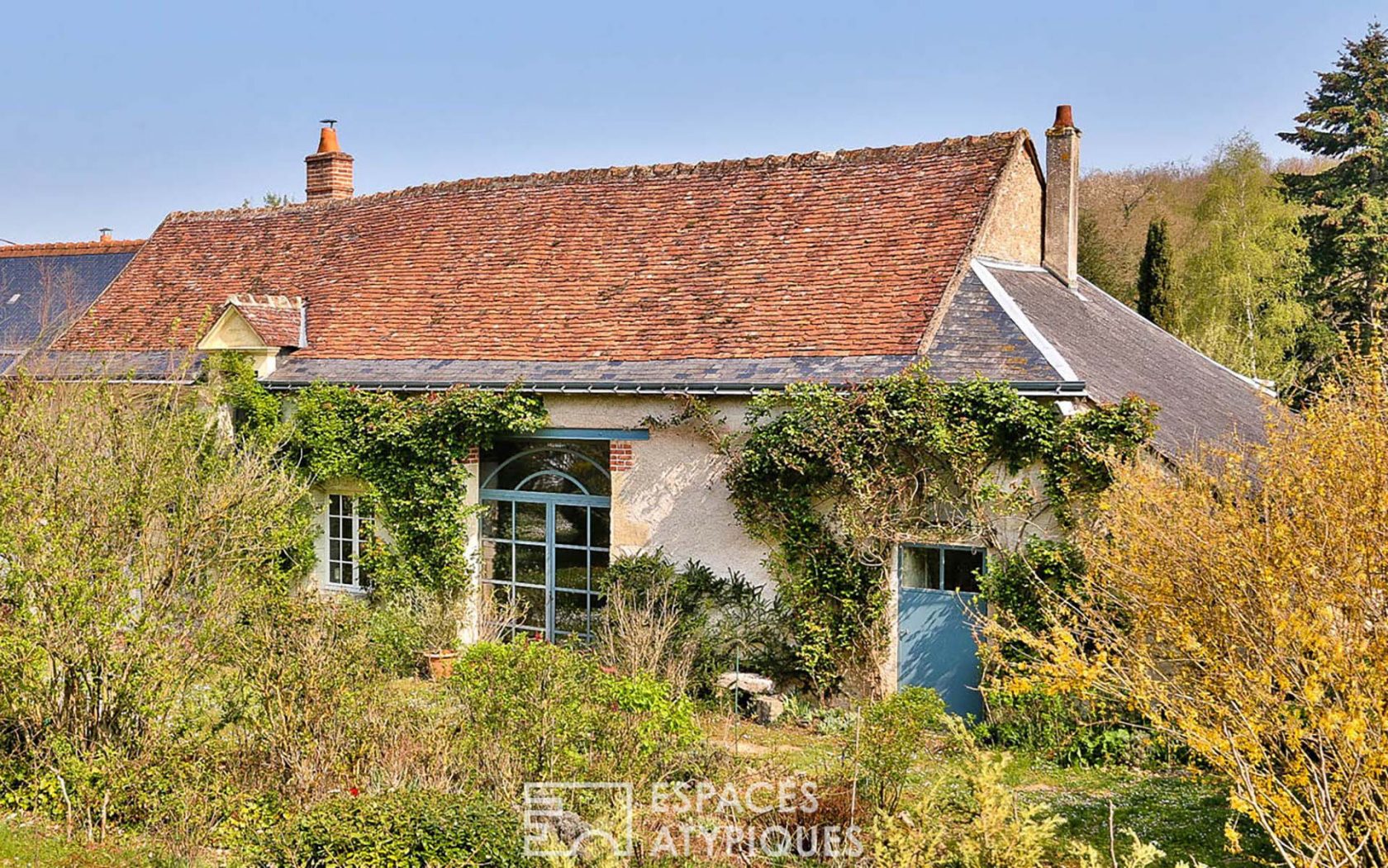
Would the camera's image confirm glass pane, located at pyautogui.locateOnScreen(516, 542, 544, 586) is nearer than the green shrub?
No

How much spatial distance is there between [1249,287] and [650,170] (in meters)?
18.6

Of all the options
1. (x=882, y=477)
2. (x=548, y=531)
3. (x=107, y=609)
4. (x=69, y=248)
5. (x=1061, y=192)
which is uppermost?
(x=69, y=248)

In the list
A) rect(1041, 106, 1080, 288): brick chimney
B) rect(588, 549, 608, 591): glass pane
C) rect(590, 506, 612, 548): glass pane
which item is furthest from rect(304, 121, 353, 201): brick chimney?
rect(1041, 106, 1080, 288): brick chimney

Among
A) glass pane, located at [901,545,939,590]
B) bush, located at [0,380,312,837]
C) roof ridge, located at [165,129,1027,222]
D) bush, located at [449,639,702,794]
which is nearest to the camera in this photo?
bush, located at [449,639,702,794]

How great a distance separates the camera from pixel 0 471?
8.98 metres

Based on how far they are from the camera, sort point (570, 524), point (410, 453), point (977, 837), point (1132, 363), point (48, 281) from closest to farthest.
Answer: point (977, 837)
point (570, 524)
point (410, 453)
point (1132, 363)
point (48, 281)

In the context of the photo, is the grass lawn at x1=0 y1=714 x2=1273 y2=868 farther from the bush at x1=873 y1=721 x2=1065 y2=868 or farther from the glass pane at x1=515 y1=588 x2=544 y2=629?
the glass pane at x1=515 y1=588 x2=544 y2=629

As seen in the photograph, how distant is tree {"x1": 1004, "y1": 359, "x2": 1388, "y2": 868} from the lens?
5.71 m

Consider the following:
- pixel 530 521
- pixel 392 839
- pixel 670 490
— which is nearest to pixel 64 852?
pixel 392 839

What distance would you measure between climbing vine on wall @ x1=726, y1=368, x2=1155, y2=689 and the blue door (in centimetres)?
29

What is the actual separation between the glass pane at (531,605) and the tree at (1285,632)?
8367mm

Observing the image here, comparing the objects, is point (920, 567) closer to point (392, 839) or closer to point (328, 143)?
point (392, 839)

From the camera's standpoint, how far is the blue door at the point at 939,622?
12.2 metres

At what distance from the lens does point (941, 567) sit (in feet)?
40.7
